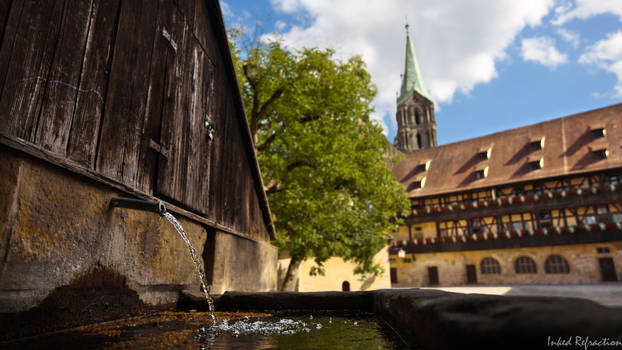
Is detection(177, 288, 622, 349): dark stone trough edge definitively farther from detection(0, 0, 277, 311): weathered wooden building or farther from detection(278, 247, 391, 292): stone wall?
detection(278, 247, 391, 292): stone wall

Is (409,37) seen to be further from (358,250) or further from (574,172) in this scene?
(358,250)

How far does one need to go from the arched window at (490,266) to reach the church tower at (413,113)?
31.5 meters

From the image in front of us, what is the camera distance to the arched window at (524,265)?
87.1 feet

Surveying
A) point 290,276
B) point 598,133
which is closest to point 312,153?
point 290,276

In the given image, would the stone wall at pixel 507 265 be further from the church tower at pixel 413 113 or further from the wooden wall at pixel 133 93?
the church tower at pixel 413 113

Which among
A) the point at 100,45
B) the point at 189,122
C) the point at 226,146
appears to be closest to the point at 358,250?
the point at 226,146

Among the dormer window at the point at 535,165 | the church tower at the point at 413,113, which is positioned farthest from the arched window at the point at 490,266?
the church tower at the point at 413,113

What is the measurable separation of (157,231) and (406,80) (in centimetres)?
6064

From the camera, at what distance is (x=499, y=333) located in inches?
43.3

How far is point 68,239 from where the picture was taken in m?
2.95

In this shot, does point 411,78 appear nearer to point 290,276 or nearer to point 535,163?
point 535,163

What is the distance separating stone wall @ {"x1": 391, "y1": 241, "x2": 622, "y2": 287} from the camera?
81.0 ft

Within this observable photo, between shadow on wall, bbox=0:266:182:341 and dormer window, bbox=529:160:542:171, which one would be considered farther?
dormer window, bbox=529:160:542:171

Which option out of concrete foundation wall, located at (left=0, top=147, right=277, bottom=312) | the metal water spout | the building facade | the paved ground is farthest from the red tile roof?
the metal water spout
